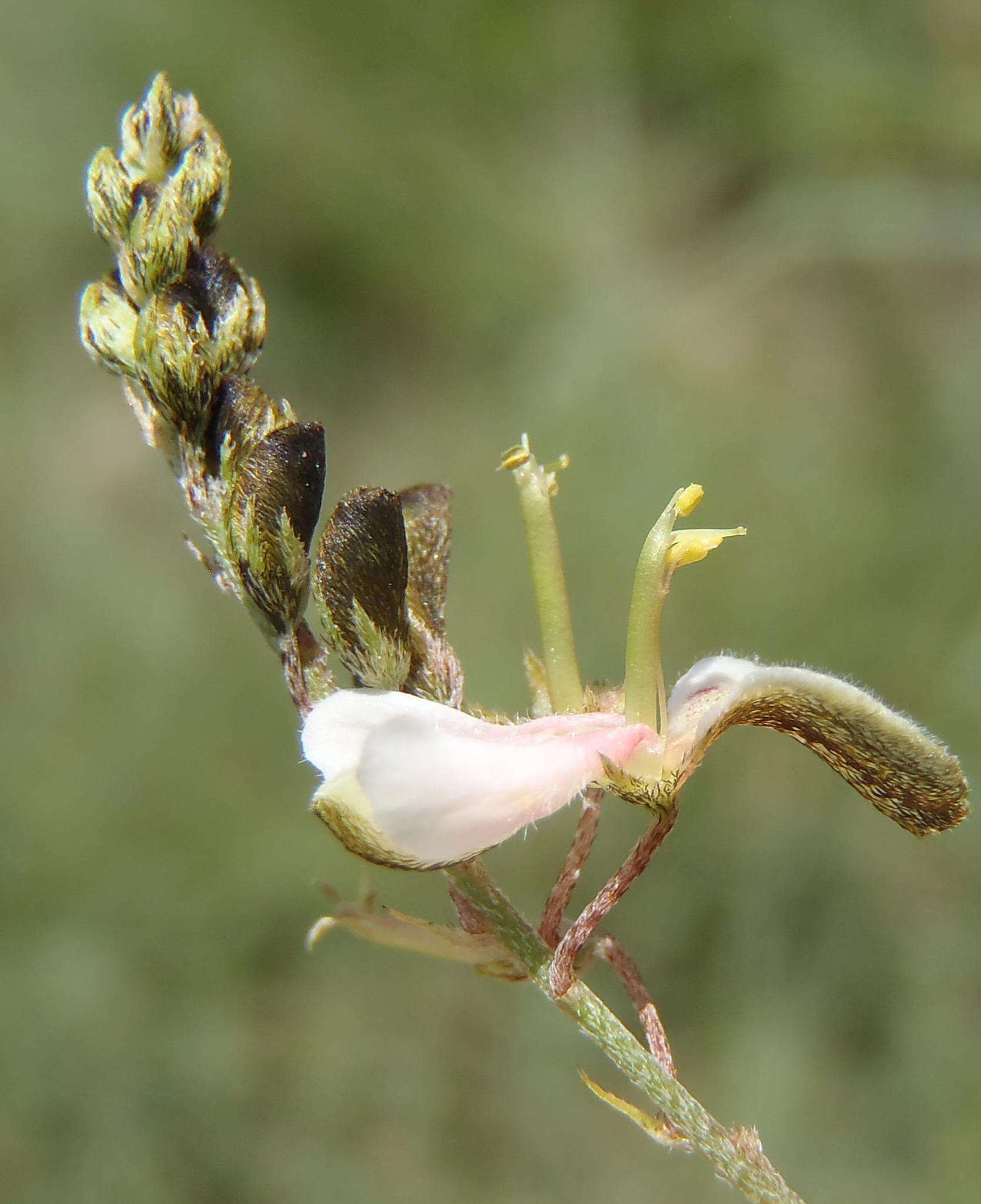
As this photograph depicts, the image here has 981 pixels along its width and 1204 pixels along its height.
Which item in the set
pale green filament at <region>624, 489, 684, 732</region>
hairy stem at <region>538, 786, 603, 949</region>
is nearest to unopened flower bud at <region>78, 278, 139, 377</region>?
pale green filament at <region>624, 489, 684, 732</region>

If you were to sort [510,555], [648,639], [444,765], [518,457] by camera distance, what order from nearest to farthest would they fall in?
[444,765] → [648,639] → [518,457] → [510,555]

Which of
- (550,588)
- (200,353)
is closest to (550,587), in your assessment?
(550,588)

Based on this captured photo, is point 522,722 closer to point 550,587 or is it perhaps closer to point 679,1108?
point 550,587

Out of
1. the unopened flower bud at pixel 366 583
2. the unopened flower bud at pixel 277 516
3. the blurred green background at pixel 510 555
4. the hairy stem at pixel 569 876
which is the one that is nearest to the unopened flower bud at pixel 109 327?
the unopened flower bud at pixel 277 516

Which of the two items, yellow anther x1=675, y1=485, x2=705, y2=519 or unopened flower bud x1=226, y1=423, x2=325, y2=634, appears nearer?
unopened flower bud x1=226, y1=423, x2=325, y2=634

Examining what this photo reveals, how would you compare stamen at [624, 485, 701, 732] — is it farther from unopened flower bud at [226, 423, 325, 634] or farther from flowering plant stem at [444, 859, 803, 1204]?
unopened flower bud at [226, 423, 325, 634]

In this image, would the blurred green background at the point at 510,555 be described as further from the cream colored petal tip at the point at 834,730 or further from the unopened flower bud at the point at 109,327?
the unopened flower bud at the point at 109,327

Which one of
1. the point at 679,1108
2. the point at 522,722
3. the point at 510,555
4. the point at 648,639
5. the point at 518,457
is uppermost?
the point at 510,555
